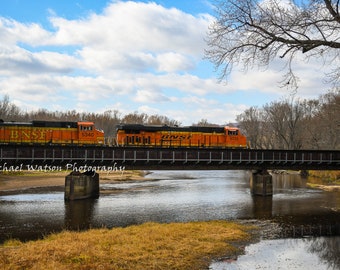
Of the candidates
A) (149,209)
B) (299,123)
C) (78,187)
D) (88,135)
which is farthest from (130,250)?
(299,123)

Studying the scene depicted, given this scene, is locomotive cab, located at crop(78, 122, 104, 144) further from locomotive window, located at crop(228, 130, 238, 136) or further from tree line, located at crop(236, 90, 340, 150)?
tree line, located at crop(236, 90, 340, 150)

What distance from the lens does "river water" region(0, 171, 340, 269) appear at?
777 inches

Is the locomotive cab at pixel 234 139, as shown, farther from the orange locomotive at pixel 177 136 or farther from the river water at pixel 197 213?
the river water at pixel 197 213

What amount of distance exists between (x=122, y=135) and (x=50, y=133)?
8.85 metres

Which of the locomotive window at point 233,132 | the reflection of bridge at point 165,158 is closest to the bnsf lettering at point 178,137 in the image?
the reflection of bridge at point 165,158

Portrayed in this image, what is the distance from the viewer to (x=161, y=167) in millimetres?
41656

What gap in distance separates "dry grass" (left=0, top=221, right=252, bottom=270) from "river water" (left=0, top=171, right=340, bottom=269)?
1516 mm

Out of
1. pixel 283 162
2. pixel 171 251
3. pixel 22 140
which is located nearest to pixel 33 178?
pixel 22 140

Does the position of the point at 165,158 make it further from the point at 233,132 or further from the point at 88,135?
the point at 233,132

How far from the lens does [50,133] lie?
42.9 metres

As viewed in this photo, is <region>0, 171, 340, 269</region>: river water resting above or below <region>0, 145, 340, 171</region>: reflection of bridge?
below

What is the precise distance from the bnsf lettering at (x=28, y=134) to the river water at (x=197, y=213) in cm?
723

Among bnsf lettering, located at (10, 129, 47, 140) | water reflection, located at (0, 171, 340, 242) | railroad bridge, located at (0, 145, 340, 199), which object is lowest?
water reflection, located at (0, 171, 340, 242)

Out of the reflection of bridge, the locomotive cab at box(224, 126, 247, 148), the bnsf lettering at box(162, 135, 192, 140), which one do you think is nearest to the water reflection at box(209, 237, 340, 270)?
the reflection of bridge
